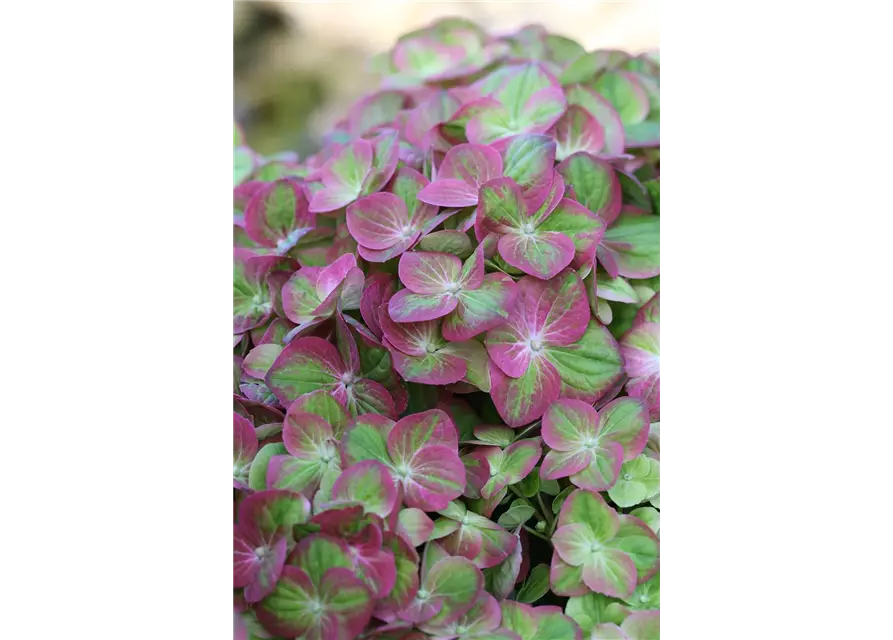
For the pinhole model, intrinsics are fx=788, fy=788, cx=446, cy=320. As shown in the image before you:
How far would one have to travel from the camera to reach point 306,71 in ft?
1.93

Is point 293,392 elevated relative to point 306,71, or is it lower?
lower

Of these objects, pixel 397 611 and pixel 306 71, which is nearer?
pixel 397 611

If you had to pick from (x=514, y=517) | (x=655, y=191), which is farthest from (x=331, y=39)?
(x=514, y=517)

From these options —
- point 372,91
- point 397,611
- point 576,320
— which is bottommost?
point 397,611

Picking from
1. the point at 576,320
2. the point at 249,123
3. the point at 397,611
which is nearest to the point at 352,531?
the point at 397,611

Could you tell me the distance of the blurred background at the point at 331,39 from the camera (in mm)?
556

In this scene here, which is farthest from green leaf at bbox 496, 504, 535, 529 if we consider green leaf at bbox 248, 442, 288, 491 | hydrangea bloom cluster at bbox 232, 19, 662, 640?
green leaf at bbox 248, 442, 288, 491

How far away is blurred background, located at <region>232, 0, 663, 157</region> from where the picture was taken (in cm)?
56

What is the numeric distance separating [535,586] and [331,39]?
0.41m

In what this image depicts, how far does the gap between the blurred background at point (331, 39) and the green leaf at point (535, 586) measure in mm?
379

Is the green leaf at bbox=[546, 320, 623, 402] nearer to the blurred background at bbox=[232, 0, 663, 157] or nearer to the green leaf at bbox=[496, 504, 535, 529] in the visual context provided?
the green leaf at bbox=[496, 504, 535, 529]

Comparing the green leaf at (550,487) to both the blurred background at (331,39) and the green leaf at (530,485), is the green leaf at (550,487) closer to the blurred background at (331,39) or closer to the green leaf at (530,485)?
the green leaf at (530,485)

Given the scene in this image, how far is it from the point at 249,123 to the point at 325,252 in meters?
0.12

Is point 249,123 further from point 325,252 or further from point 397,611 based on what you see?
point 397,611
